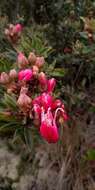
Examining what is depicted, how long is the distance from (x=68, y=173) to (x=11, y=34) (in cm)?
105

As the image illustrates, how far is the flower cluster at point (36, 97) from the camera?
5.57 feet

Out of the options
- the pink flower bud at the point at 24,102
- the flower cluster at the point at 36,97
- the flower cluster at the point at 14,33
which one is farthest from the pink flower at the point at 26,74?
the flower cluster at the point at 14,33

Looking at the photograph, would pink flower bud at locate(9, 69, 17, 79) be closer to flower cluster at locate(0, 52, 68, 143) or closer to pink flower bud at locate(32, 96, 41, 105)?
flower cluster at locate(0, 52, 68, 143)

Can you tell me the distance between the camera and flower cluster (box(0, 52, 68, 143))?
1.70 metres

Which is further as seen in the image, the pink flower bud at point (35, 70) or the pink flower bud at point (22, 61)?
the pink flower bud at point (22, 61)

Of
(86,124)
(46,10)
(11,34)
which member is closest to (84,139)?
(86,124)

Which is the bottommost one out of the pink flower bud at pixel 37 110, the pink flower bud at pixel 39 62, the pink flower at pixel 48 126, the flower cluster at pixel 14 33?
the pink flower at pixel 48 126

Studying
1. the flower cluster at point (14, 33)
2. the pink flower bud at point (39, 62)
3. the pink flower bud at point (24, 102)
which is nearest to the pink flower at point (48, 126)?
the pink flower bud at point (24, 102)

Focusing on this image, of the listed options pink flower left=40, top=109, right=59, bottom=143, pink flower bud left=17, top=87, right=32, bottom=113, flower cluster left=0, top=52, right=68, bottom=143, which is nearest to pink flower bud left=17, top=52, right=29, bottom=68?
flower cluster left=0, top=52, right=68, bottom=143

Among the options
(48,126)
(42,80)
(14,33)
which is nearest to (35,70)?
(42,80)

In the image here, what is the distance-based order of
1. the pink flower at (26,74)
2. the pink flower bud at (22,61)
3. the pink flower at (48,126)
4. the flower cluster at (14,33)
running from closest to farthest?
the pink flower at (48,126), the pink flower at (26,74), the pink flower bud at (22,61), the flower cluster at (14,33)

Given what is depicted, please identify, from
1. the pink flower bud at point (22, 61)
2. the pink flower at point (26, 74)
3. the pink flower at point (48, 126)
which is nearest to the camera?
the pink flower at point (48, 126)

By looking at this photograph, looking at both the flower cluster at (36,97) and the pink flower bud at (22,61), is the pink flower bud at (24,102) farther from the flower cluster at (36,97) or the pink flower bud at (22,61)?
the pink flower bud at (22,61)

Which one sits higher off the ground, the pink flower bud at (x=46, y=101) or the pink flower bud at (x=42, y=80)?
the pink flower bud at (x=42, y=80)
